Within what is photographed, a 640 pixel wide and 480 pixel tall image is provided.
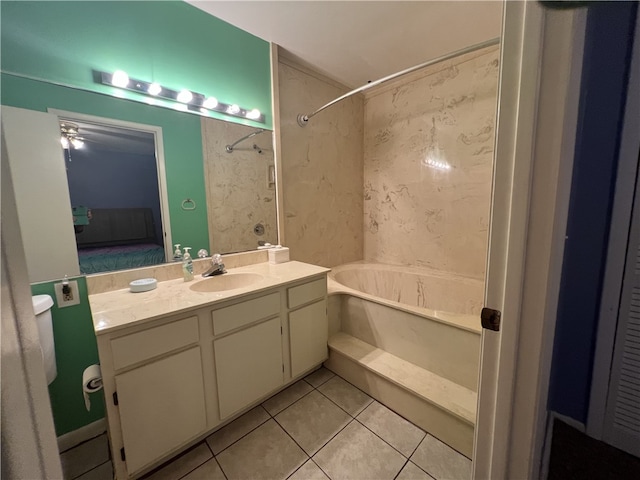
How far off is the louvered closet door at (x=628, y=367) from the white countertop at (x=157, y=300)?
1488mm

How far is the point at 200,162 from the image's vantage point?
168 centimetres

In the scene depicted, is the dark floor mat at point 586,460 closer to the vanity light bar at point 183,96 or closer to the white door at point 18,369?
the white door at point 18,369

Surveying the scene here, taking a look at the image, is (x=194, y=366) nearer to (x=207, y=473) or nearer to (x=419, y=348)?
(x=207, y=473)

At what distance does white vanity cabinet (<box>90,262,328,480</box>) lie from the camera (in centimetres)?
105

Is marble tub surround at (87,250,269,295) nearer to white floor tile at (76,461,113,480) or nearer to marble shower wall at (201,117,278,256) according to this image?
marble shower wall at (201,117,278,256)

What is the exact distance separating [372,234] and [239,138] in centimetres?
171

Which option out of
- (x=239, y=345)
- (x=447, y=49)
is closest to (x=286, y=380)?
(x=239, y=345)

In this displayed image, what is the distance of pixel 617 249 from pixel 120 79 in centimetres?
251

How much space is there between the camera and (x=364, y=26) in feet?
5.62

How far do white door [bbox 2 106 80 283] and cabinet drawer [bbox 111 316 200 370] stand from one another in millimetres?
583

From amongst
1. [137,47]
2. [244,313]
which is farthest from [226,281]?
[137,47]

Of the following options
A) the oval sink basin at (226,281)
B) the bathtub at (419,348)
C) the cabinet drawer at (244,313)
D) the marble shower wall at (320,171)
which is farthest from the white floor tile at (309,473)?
the marble shower wall at (320,171)

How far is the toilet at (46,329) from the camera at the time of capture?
3.58ft

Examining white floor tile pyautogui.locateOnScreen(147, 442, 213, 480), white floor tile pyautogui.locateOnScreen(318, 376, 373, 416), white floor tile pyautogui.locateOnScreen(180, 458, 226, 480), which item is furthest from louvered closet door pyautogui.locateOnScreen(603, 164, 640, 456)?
white floor tile pyautogui.locateOnScreen(147, 442, 213, 480)
